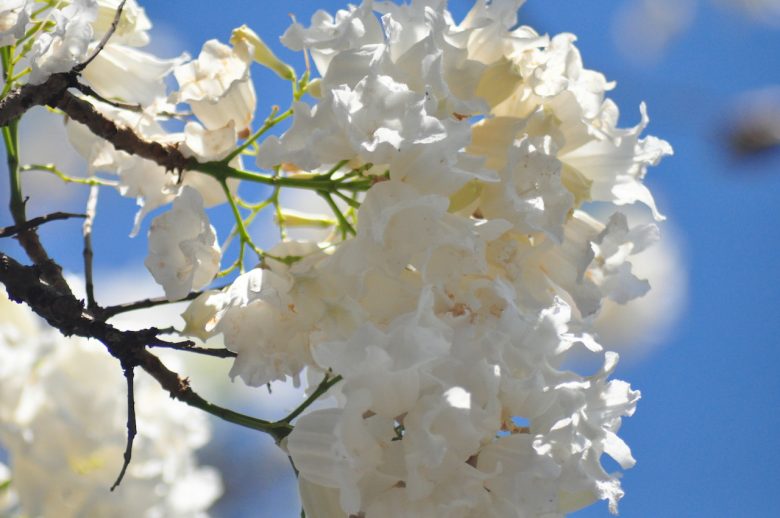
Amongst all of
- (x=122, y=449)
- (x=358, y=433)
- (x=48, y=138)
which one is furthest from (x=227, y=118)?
(x=48, y=138)

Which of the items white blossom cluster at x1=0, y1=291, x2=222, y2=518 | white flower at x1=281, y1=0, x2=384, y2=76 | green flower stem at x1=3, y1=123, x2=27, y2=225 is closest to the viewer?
white flower at x1=281, y1=0, x2=384, y2=76

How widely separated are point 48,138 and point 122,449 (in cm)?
133

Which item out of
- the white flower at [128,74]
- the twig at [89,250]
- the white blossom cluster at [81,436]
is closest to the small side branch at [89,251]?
the twig at [89,250]

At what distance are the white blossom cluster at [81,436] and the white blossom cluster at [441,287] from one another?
0.35m

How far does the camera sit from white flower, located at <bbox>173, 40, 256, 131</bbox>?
2.73 ft

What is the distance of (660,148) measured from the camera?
2.93 ft

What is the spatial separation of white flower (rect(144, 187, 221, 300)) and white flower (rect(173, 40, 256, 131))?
0.36ft

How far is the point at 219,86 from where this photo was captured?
2.80 ft

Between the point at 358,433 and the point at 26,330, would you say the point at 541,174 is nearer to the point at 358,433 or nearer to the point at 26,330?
the point at 358,433

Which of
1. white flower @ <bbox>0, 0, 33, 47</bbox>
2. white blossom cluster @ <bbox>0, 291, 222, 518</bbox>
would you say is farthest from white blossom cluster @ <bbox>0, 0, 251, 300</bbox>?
white blossom cluster @ <bbox>0, 291, 222, 518</bbox>

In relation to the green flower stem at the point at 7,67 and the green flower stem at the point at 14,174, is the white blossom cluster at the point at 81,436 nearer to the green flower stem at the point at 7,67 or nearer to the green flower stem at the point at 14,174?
the green flower stem at the point at 14,174

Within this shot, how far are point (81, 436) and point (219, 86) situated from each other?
42cm

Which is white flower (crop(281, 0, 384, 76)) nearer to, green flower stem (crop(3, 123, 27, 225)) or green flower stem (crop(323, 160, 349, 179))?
green flower stem (crop(323, 160, 349, 179))

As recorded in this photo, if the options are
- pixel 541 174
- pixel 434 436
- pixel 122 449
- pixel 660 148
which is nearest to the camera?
pixel 434 436
